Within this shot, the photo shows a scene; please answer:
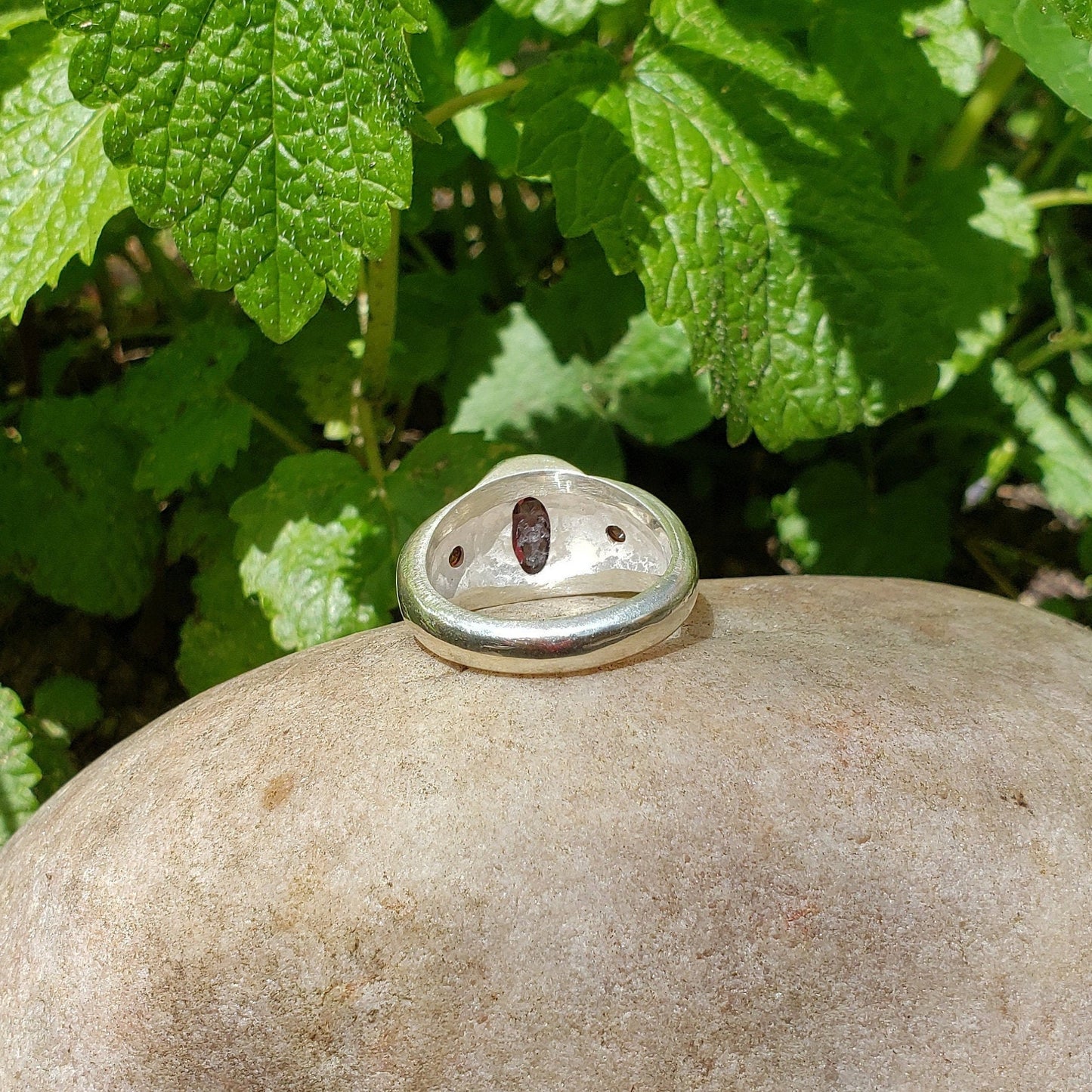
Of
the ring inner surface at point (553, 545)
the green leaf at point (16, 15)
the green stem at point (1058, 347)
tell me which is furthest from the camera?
the green stem at point (1058, 347)

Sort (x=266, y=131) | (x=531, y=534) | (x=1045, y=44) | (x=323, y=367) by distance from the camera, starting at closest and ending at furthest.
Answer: (x=266, y=131) < (x=531, y=534) < (x=1045, y=44) < (x=323, y=367)

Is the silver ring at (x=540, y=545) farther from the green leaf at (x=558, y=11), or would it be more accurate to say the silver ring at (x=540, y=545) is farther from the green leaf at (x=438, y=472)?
the green leaf at (x=558, y=11)

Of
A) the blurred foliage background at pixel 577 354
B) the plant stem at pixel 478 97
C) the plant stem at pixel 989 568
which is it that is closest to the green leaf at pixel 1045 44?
the blurred foliage background at pixel 577 354

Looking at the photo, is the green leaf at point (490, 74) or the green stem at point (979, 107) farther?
the green stem at point (979, 107)

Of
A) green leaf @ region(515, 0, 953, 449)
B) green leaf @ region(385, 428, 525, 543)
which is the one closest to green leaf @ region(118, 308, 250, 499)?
green leaf @ region(385, 428, 525, 543)

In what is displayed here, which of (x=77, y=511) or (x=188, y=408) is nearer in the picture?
(x=188, y=408)

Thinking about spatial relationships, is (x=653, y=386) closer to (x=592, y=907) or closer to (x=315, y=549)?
(x=315, y=549)

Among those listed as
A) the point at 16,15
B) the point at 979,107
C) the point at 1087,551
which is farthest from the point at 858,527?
the point at 16,15
